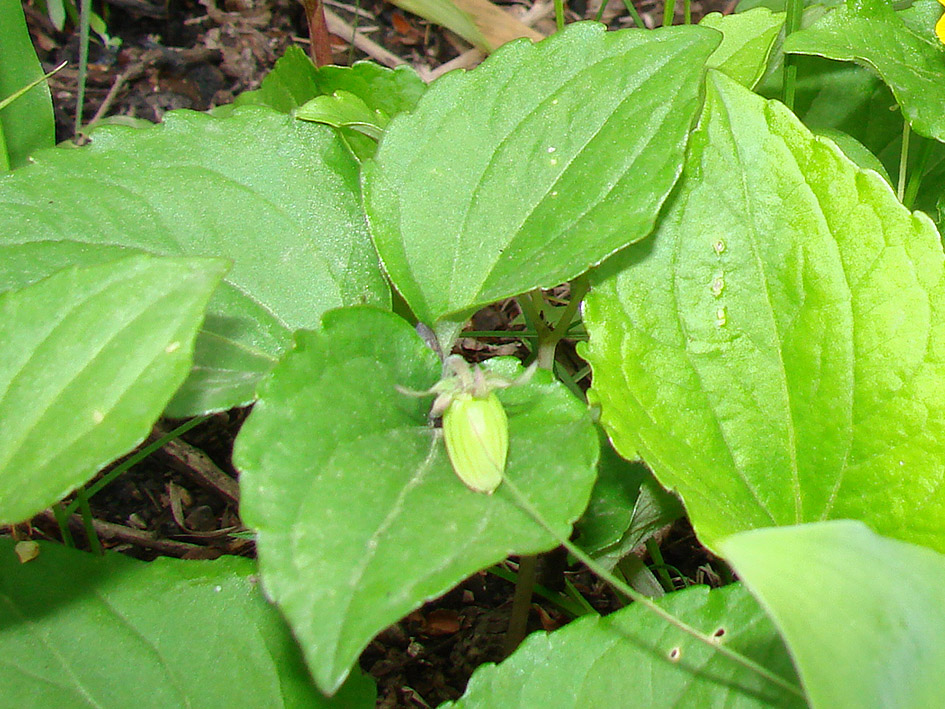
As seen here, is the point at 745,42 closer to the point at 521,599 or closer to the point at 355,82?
the point at 355,82

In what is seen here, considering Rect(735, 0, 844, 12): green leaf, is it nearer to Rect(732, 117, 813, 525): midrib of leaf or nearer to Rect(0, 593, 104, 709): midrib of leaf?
Rect(732, 117, 813, 525): midrib of leaf

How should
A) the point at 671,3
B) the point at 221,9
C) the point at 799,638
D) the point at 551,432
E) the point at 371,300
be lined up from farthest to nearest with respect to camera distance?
the point at 221,9 < the point at 671,3 < the point at 371,300 < the point at 551,432 < the point at 799,638

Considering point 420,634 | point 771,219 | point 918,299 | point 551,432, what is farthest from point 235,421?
point 918,299

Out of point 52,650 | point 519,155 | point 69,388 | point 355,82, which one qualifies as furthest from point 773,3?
point 52,650

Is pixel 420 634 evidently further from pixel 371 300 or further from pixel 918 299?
pixel 918 299

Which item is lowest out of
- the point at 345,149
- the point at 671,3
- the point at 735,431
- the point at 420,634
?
the point at 420,634

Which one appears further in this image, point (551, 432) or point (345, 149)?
point (345, 149)

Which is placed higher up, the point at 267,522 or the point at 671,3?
the point at 671,3

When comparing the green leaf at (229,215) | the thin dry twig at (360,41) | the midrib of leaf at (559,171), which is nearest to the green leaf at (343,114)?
the green leaf at (229,215)
